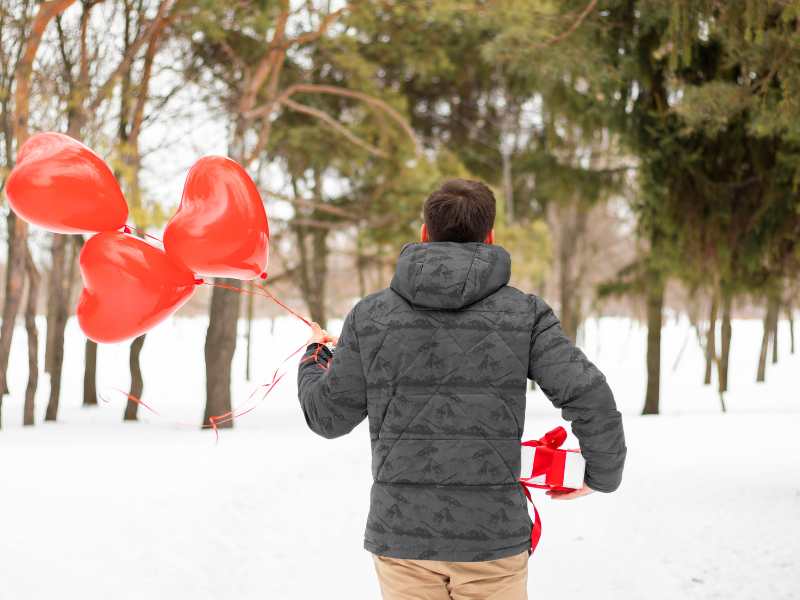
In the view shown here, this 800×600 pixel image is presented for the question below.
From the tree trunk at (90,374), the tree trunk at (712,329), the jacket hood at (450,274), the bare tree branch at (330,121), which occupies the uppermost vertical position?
the bare tree branch at (330,121)

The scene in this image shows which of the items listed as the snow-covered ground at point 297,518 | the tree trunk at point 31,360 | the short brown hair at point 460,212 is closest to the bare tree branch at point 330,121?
the snow-covered ground at point 297,518

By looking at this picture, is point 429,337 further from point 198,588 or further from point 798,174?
point 798,174

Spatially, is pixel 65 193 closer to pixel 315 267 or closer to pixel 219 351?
pixel 219 351

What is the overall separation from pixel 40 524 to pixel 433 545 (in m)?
4.12

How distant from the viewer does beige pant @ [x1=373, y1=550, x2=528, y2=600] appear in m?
1.99

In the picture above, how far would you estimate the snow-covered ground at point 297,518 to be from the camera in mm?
4797

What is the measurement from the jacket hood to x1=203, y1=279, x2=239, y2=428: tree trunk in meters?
9.77

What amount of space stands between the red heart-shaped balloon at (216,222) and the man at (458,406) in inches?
41.1

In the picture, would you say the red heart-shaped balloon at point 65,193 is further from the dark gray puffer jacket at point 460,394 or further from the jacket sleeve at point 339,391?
the dark gray puffer jacket at point 460,394

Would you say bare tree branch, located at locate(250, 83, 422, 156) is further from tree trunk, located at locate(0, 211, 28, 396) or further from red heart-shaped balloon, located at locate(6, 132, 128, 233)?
red heart-shaped balloon, located at locate(6, 132, 128, 233)

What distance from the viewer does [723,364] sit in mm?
17047

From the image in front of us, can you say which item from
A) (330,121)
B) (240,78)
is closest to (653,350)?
(330,121)

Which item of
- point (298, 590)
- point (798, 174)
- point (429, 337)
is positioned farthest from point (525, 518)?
point (798, 174)

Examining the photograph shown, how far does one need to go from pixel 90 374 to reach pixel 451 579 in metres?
13.9
